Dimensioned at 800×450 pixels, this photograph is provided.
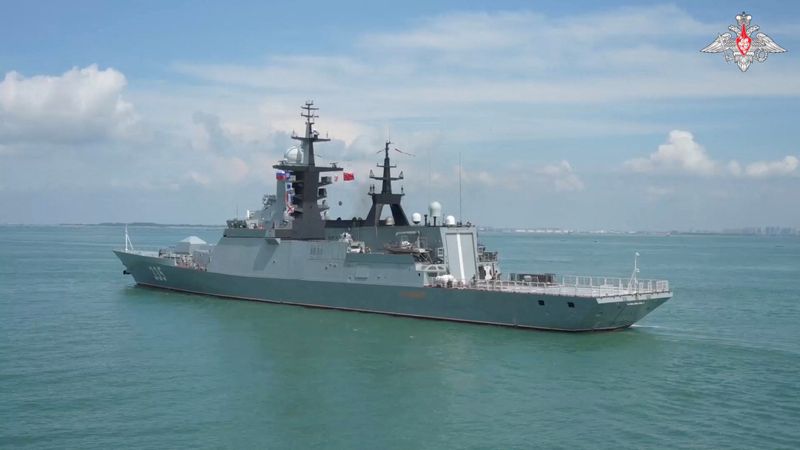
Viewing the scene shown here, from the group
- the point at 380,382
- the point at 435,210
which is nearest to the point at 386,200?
the point at 435,210

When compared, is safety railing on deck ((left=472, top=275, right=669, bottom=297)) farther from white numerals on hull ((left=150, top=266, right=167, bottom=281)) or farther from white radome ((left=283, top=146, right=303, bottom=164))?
white numerals on hull ((left=150, top=266, right=167, bottom=281))

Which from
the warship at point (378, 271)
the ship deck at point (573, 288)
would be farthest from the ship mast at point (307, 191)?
the ship deck at point (573, 288)

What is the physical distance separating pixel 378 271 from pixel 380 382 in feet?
34.6

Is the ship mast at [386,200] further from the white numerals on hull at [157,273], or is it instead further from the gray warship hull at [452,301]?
the white numerals on hull at [157,273]

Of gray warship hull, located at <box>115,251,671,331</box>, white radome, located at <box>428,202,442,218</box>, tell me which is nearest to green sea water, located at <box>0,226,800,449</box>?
gray warship hull, located at <box>115,251,671,331</box>

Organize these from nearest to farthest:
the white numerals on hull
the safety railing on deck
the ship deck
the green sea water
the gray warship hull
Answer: the green sea water < the gray warship hull < the ship deck < the safety railing on deck < the white numerals on hull

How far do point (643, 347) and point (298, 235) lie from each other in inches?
662

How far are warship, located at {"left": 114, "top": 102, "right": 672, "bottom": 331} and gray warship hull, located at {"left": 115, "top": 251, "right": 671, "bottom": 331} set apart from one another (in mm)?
44

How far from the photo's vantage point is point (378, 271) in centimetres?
2969

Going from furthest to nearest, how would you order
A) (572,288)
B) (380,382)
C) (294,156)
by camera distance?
(294,156)
(572,288)
(380,382)

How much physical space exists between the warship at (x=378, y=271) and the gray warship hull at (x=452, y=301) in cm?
4

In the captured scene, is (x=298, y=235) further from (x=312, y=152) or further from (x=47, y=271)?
(x=47, y=271)

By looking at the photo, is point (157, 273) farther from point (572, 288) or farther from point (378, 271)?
point (572, 288)

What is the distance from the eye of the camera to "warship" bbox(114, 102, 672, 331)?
2603 centimetres
